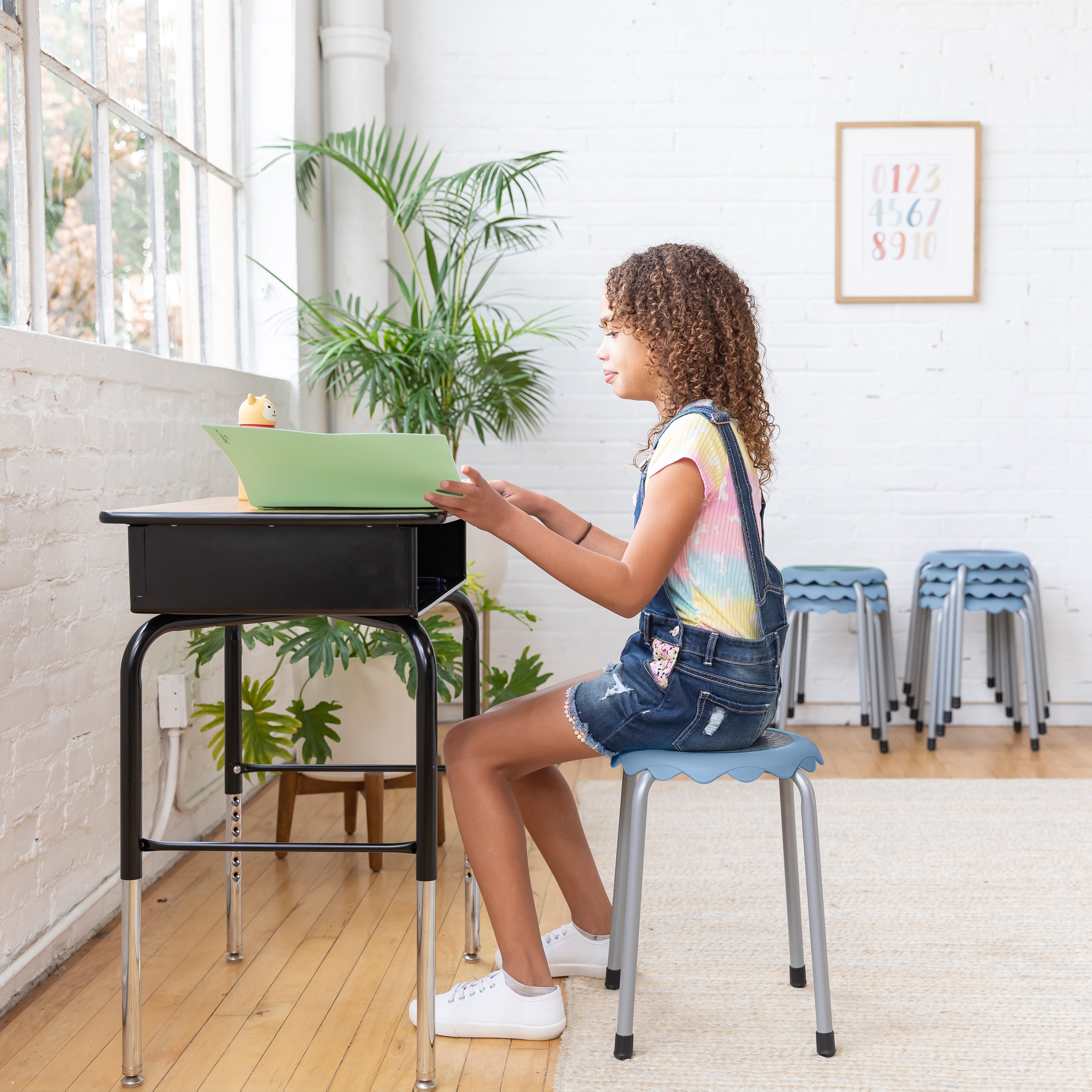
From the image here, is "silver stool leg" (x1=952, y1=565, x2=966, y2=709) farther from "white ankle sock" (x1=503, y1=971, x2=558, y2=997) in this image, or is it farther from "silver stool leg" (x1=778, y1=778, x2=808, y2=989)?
"white ankle sock" (x1=503, y1=971, x2=558, y2=997)

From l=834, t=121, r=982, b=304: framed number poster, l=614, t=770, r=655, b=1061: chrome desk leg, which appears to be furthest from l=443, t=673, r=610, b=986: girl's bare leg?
l=834, t=121, r=982, b=304: framed number poster

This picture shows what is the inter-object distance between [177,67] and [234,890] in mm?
1973

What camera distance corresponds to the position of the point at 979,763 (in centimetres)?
317

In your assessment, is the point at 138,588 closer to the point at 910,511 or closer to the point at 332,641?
the point at 332,641

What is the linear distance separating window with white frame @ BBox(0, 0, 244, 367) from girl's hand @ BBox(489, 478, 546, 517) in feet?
2.98

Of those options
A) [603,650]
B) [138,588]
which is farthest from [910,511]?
[138,588]

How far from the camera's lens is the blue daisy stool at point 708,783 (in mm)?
1495

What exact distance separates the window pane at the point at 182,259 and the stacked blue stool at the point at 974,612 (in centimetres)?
218

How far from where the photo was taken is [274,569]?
4.50ft

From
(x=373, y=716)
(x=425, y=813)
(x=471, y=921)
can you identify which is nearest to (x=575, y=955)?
(x=471, y=921)

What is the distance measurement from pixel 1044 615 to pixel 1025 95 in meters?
1.63

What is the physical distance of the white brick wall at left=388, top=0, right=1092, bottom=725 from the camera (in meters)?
3.50

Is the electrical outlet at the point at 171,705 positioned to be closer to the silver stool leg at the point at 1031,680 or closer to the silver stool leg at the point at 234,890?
the silver stool leg at the point at 234,890

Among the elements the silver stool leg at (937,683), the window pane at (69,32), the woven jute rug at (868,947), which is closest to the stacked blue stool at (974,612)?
the silver stool leg at (937,683)
